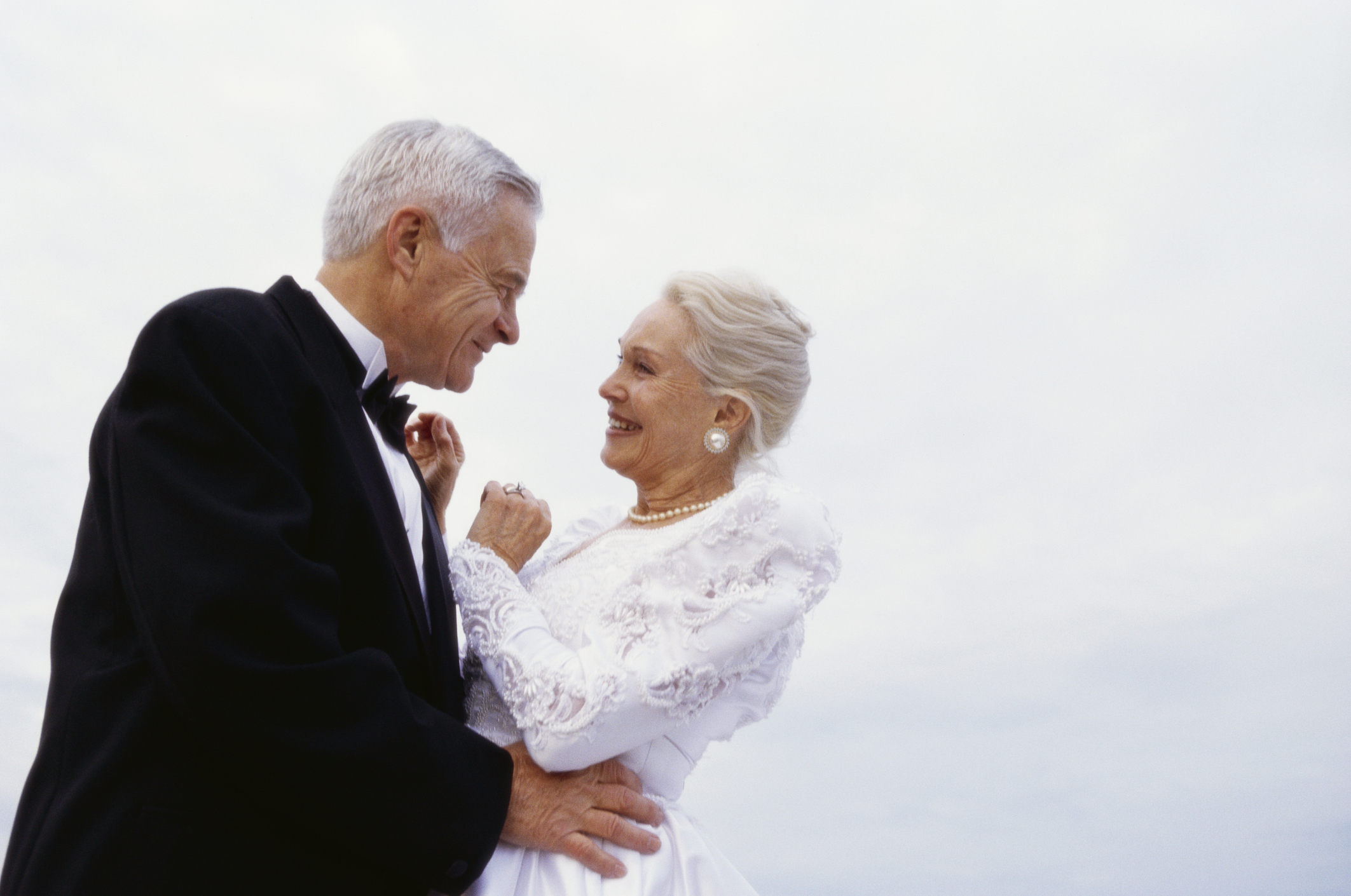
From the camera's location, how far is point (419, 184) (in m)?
3.39

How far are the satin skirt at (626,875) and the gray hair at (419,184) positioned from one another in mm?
1750

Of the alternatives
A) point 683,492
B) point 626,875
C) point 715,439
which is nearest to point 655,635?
point 626,875

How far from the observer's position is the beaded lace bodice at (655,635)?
2951 mm

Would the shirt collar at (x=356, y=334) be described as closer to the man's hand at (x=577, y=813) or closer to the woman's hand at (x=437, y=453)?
the woman's hand at (x=437, y=453)

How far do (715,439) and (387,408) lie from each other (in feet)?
3.46

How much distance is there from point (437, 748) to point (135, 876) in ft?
2.13

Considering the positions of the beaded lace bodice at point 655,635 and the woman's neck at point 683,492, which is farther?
the woman's neck at point 683,492

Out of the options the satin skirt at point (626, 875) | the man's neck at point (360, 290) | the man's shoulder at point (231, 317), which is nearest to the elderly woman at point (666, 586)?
the satin skirt at point (626, 875)

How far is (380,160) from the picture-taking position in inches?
136

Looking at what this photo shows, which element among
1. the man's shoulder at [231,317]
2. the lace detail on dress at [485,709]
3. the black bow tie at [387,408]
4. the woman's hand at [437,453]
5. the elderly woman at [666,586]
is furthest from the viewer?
the woman's hand at [437,453]

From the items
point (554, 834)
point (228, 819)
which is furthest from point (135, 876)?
point (554, 834)

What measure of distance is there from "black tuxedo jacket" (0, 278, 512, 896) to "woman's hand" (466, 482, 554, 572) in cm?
73

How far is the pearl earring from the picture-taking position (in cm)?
376

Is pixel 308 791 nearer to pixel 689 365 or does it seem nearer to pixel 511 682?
pixel 511 682
